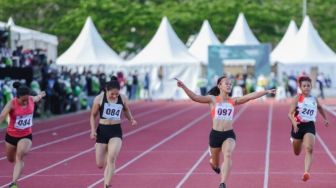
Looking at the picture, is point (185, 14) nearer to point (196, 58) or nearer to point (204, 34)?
point (204, 34)

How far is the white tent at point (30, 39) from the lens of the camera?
115ft

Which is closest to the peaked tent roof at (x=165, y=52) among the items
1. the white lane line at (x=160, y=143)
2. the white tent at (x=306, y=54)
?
the white tent at (x=306, y=54)

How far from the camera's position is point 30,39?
38.9 meters

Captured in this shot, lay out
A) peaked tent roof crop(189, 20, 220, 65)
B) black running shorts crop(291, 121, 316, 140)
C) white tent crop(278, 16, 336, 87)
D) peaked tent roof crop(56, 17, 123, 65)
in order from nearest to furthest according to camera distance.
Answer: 1. black running shorts crop(291, 121, 316, 140)
2. peaked tent roof crop(56, 17, 123, 65)
3. white tent crop(278, 16, 336, 87)
4. peaked tent roof crop(189, 20, 220, 65)

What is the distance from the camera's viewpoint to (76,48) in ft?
178

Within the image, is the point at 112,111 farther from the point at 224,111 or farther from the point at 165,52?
the point at 165,52

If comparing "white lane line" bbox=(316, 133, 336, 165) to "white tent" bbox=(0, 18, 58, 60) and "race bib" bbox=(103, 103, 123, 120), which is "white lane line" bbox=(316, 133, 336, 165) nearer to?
"race bib" bbox=(103, 103, 123, 120)

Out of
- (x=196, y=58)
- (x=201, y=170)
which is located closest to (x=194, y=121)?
(x=201, y=170)

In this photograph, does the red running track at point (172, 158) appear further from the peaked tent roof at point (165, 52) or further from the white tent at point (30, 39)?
the peaked tent roof at point (165, 52)

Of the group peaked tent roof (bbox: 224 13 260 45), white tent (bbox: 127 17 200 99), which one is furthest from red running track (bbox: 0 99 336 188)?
peaked tent roof (bbox: 224 13 260 45)

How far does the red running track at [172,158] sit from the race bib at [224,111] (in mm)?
1277

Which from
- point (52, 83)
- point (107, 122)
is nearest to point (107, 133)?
point (107, 122)

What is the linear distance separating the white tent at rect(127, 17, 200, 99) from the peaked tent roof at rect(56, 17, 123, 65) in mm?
1451

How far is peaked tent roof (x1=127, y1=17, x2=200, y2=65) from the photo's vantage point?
5381 centimetres
